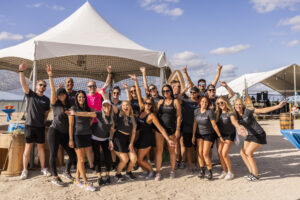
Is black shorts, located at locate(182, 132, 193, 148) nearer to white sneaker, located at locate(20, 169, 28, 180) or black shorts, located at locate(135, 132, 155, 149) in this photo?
black shorts, located at locate(135, 132, 155, 149)

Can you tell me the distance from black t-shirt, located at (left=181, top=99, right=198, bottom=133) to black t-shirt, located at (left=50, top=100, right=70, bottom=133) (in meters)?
1.90

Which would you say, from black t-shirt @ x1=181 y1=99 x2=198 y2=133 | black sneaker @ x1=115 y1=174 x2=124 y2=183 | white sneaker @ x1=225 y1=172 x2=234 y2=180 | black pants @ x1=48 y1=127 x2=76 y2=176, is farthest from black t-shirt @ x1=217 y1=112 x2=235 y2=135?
black pants @ x1=48 y1=127 x2=76 y2=176

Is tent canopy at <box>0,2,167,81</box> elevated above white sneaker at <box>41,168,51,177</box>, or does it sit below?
above

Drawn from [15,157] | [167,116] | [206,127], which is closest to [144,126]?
[167,116]

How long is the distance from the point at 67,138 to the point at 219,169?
272 cm

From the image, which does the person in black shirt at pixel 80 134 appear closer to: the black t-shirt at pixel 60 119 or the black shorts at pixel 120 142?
the black t-shirt at pixel 60 119

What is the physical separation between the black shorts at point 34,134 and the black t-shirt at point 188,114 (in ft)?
7.66

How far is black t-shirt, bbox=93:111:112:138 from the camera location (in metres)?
3.47

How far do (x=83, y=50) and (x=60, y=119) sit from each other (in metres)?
2.11

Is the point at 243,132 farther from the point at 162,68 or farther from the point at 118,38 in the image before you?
the point at 118,38

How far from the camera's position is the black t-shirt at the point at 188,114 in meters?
4.15

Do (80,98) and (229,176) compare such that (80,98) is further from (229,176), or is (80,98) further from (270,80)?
(270,80)

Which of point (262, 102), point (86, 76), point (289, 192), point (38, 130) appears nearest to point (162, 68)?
point (38, 130)

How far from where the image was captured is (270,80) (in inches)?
882
